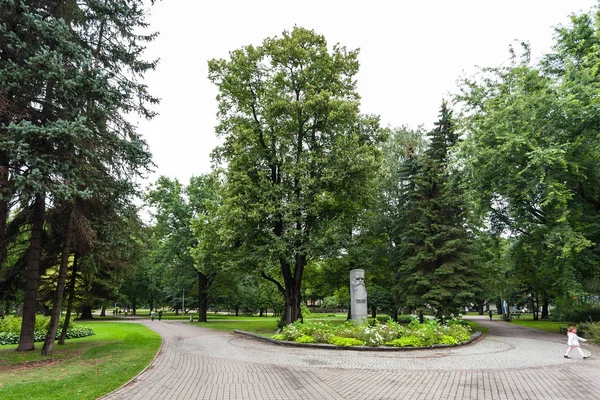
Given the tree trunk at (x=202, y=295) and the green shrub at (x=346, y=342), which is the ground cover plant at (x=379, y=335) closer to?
the green shrub at (x=346, y=342)

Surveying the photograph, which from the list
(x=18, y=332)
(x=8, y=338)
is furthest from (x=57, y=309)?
(x=18, y=332)

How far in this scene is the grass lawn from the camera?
8008 millimetres

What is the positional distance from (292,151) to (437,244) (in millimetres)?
10414

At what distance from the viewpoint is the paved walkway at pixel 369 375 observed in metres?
7.76

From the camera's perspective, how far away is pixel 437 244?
941 inches

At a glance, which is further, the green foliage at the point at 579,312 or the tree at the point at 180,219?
the tree at the point at 180,219

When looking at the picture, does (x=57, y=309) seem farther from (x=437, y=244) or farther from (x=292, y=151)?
(x=437, y=244)

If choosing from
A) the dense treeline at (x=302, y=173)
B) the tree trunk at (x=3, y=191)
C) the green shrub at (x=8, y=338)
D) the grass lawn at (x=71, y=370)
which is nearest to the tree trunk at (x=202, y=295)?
the dense treeline at (x=302, y=173)

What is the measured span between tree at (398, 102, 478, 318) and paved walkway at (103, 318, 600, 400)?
7742 millimetres

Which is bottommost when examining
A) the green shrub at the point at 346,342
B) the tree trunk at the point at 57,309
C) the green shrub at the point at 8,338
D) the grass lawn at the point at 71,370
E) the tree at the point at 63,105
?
the green shrub at the point at 8,338

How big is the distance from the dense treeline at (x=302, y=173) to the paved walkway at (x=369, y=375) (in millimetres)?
5580

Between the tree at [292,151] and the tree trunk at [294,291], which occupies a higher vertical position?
the tree at [292,151]

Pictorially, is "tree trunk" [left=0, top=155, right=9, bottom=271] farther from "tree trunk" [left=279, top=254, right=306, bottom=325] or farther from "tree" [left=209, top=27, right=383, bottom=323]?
"tree trunk" [left=279, top=254, right=306, bottom=325]

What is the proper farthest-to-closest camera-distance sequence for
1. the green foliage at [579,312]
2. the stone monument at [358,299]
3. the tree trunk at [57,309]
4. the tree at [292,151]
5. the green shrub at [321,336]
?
the green foliage at [579,312] < the tree at [292,151] < the stone monument at [358,299] < the green shrub at [321,336] < the tree trunk at [57,309]
